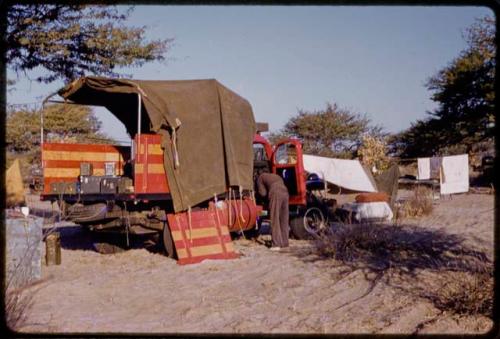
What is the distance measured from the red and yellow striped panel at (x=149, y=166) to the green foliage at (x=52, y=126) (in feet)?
49.7

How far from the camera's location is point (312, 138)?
39.5 metres

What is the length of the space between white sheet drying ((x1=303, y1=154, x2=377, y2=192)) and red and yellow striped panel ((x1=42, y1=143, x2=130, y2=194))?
6.75 meters


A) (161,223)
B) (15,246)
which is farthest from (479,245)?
(15,246)

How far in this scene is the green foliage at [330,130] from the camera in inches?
1532

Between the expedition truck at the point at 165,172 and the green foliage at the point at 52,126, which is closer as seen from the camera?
the expedition truck at the point at 165,172

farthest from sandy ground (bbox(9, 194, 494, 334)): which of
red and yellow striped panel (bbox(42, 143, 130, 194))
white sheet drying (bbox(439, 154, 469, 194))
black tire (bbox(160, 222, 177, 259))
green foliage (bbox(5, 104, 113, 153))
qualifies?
green foliage (bbox(5, 104, 113, 153))

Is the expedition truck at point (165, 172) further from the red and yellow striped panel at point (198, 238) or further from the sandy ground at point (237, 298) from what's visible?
the sandy ground at point (237, 298)

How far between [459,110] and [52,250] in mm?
27857

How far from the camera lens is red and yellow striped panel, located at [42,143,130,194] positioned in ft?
29.2

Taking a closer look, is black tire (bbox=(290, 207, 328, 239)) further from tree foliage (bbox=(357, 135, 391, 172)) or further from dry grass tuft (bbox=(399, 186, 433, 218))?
tree foliage (bbox=(357, 135, 391, 172))

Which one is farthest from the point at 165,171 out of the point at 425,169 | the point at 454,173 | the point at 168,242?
the point at 425,169

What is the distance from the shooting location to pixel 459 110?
1236 inches

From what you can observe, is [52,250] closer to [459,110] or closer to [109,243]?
[109,243]

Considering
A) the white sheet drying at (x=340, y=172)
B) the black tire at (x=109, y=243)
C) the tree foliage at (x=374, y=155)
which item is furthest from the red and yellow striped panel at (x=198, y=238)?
the tree foliage at (x=374, y=155)
